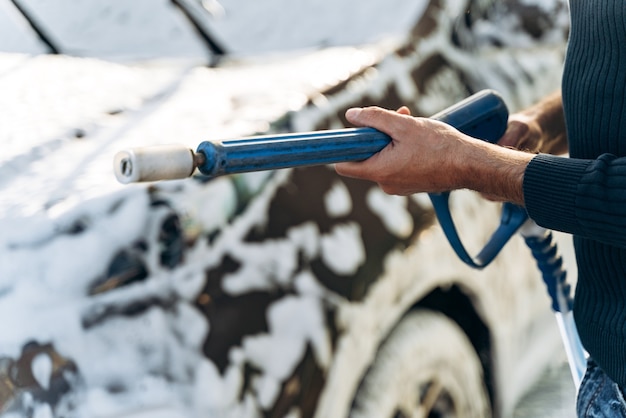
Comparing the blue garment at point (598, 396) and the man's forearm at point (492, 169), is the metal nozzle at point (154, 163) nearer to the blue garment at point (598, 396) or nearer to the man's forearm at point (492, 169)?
the man's forearm at point (492, 169)

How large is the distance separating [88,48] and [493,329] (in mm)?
1256

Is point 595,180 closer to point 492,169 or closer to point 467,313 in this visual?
point 492,169

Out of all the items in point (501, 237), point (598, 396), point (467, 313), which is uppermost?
point (501, 237)

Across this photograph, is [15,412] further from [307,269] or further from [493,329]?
[493,329]

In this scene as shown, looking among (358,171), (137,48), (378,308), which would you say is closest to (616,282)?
(358,171)

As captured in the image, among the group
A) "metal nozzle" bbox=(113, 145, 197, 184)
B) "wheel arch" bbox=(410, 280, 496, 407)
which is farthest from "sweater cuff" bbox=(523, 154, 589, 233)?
"wheel arch" bbox=(410, 280, 496, 407)

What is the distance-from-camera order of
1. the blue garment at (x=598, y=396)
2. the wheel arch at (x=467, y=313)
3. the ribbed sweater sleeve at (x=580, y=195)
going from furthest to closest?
1. the wheel arch at (x=467, y=313)
2. the blue garment at (x=598, y=396)
3. the ribbed sweater sleeve at (x=580, y=195)

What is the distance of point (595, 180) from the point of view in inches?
51.9

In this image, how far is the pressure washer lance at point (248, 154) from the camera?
1.13m

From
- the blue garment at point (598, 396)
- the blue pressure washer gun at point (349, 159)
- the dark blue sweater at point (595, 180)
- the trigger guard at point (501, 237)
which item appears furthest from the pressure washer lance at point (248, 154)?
the blue garment at point (598, 396)

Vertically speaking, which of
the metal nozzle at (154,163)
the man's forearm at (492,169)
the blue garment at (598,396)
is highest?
the metal nozzle at (154,163)

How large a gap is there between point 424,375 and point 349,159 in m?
0.84

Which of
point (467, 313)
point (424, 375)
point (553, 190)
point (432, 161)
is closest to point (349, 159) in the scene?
point (432, 161)

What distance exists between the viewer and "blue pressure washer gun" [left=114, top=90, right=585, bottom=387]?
115 cm
